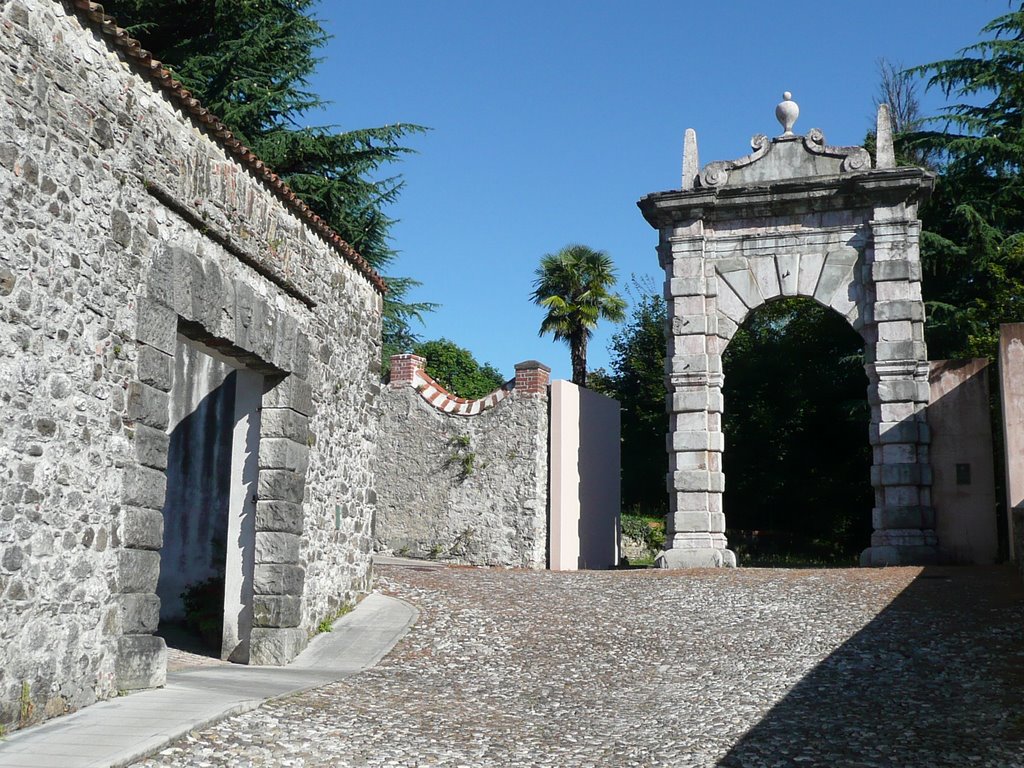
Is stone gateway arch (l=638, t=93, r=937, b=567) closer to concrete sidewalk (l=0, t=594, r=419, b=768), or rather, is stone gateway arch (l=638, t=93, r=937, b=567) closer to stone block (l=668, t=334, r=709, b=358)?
stone block (l=668, t=334, r=709, b=358)

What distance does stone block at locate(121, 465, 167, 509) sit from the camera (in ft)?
21.9

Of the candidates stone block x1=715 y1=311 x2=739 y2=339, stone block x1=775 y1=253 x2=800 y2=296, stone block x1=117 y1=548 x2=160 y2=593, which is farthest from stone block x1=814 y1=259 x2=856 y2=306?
stone block x1=117 y1=548 x2=160 y2=593

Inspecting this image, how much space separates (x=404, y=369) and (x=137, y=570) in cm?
1179

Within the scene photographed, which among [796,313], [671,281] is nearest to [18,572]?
[671,281]

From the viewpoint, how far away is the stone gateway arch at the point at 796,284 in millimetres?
14680

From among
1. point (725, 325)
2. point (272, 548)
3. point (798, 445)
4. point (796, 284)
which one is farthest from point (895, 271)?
point (798, 445)

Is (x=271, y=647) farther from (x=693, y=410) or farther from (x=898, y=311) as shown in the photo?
(x=898, y=311)

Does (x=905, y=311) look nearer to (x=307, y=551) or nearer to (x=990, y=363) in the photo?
(x=990, y=363)

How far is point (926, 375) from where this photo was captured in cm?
1470

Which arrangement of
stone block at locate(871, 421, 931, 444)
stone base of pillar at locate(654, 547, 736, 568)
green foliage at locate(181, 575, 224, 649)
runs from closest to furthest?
green foliage at locate(181, 575, 224, 649), stone block at locate(871, 421, 931, 444), stone base of pillar at locate(654, 547, 736, 568)

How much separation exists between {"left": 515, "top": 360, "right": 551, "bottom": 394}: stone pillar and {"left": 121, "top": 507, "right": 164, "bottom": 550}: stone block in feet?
34.7

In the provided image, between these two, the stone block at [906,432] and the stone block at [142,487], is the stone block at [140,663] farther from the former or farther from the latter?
the stone block at [906,432]

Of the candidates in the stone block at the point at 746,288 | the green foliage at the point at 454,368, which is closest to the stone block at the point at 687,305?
the stone block at the point at 746,288

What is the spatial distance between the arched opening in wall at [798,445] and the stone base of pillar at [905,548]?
6.11 metres
